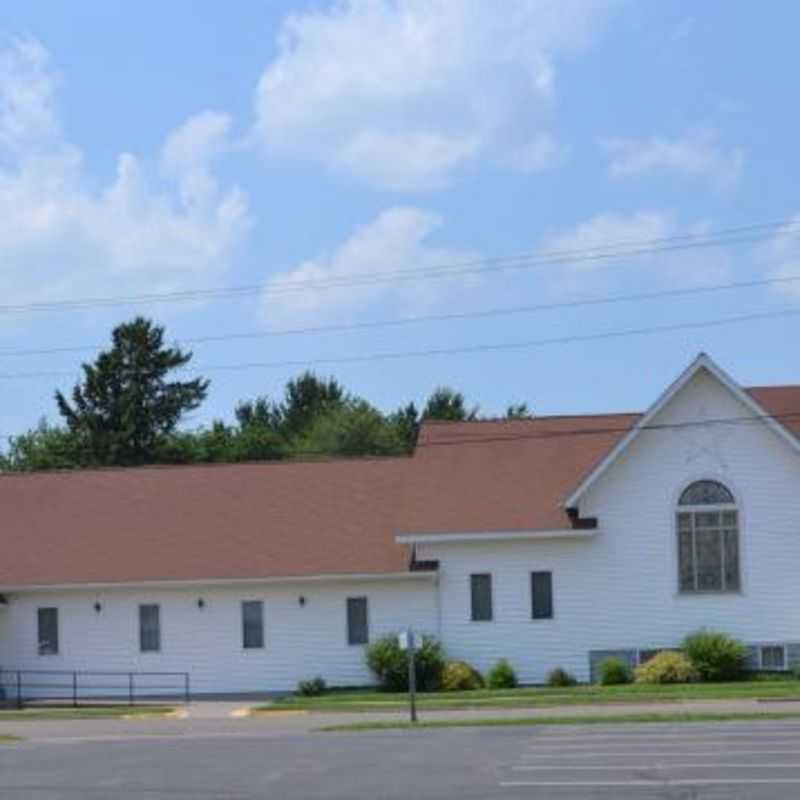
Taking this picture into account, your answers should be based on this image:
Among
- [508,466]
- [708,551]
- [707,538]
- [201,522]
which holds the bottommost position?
[708,551]

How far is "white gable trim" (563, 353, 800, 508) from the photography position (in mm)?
43438

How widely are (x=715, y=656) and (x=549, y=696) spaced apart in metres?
5.44

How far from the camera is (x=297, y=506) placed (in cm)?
4841

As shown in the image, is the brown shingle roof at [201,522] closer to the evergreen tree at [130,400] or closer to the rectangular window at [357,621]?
the rectangular window at [357,621]

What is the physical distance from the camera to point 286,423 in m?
114

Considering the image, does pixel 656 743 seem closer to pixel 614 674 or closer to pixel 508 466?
pixel 614 674

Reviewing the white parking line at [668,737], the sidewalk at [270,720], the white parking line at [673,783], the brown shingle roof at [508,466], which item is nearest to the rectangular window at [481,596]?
the brown shingle roof at [508,466]

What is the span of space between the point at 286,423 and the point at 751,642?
7293 centimetres

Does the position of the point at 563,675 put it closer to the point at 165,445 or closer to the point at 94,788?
the point at 94,788

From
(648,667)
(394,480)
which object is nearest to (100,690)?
(394,480)

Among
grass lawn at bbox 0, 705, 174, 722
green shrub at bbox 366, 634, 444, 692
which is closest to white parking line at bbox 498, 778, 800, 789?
grass lawn at bbox 0, 705, 174, 722

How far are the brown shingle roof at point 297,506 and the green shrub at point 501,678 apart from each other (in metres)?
3.56

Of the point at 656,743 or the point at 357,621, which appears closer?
the point at 656,743

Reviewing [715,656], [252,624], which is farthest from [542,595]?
[252,624]
